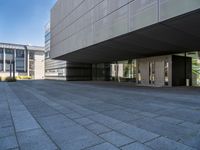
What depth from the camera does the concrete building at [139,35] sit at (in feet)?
30.5

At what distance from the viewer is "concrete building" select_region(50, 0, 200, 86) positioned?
366 inches

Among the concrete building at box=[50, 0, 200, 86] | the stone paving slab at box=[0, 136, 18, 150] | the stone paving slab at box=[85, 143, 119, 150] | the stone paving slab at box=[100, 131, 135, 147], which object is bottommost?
the stone paving slab at box=[0, 136, 18, 150]

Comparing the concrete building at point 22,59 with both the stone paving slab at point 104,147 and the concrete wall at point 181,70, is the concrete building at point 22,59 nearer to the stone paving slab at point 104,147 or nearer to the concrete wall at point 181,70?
the concrete wall at point 181,70

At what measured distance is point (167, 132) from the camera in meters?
3.86

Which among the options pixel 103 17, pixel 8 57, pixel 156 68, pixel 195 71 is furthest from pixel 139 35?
pixel 8 57

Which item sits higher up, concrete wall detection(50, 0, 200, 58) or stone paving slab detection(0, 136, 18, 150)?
concrete wall detection(50, 0, 200, 58)

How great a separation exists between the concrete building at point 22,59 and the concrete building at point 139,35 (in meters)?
26.7

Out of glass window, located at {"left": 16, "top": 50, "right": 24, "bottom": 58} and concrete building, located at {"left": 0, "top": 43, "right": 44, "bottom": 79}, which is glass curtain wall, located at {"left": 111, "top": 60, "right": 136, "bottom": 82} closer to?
concrete building, located at {"left": 0, "top": 43, "right": 44, "bottom": 79}

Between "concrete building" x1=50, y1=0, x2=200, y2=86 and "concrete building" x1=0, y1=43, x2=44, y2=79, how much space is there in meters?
26.7

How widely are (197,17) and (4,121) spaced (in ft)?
32.5

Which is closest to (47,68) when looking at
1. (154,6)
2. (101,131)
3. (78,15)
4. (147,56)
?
(78,15)

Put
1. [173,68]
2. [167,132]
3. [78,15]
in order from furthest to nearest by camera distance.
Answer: [78,15] < [173,68] < [167,132]

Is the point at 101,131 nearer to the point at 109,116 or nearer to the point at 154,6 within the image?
the point at 109,116

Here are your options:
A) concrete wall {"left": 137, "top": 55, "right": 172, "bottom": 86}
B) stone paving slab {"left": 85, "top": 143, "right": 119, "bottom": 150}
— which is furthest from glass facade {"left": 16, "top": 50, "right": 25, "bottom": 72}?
stone paving slab {"left": 85, "top": 143, "right": 119, "bottom": 150}
